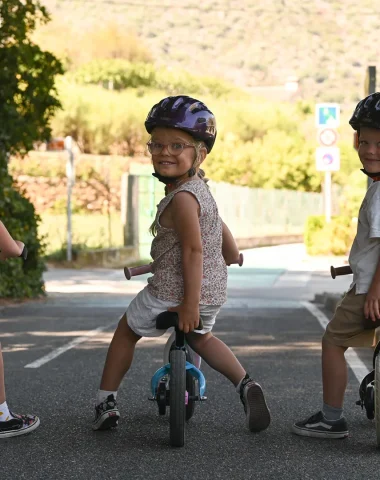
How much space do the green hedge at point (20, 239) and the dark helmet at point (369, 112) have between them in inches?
435

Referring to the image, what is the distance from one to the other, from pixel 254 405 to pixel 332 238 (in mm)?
27921

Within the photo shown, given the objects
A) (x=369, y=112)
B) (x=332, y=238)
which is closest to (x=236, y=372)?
(x=369, y=112)

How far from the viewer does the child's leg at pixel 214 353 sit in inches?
237

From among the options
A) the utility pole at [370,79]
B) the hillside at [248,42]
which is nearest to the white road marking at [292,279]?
the utility pole at [370,79]

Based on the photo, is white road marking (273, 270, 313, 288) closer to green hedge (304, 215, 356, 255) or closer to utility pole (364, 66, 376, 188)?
green hedge (304, 215, 356, 255)

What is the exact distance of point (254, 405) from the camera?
19.7ft

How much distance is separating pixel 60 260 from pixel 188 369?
2126 cm

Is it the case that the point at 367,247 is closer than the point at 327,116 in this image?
Yes

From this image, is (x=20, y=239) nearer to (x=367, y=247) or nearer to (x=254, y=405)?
(x=254, y=405)

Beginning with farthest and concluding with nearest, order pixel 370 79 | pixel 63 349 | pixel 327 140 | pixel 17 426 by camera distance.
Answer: pixel 327 140
pixel 370 79
pixel 63 349
pixel 17 426

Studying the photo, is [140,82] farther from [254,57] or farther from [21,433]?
[21,433]

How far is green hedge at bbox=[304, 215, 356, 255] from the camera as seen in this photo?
33.6m

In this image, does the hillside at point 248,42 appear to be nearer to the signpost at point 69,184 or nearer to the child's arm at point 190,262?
the signpost at point 69,184

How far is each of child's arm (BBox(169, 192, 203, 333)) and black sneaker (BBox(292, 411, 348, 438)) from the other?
2.81 feet
